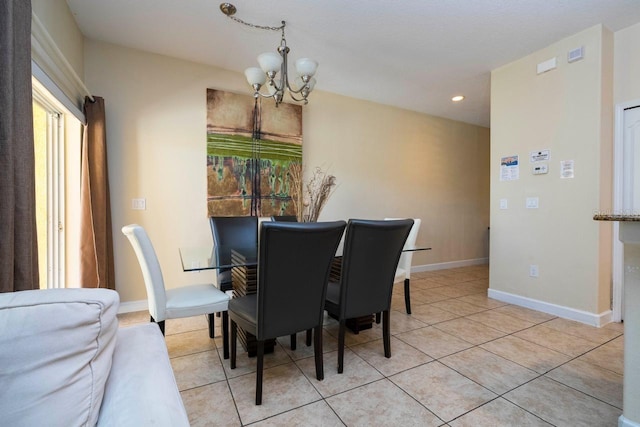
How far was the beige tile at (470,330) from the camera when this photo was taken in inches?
93.4

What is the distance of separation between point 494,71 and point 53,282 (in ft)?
16.3

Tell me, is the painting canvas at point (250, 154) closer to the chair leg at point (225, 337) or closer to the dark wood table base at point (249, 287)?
the dark wood table base at point (249, 287)

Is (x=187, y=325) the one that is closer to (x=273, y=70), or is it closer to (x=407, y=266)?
(x=407, y=266)

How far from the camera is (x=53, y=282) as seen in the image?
8.32ft

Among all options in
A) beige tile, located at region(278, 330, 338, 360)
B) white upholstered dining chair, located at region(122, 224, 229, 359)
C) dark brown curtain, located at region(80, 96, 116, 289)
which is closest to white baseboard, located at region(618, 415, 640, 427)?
beige tile, located at region(278, 330, 338, 360)

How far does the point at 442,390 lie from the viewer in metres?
1.70

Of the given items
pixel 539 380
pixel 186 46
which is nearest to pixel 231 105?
pixel 186 46

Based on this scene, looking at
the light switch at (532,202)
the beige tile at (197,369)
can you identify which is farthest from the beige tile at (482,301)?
the beige tile at (197,369)

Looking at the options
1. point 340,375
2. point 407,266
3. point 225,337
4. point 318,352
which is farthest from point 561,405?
point 225,337

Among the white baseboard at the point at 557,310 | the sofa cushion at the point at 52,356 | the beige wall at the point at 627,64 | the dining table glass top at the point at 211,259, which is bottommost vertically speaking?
the white baseboard at the point at 557,310

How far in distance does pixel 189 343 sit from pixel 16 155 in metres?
1.69

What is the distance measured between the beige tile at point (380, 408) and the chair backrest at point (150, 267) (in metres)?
1.16

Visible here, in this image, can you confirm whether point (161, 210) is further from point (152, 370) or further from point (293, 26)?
point (152, 370)

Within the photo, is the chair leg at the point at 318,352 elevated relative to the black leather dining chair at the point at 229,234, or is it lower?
lower
